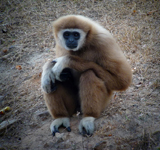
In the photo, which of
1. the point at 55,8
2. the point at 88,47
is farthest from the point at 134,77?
the point at 55,8

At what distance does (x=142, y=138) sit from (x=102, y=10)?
18.0 feet

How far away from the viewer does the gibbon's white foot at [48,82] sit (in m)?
3.66

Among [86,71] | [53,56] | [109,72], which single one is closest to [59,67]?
[86,71]

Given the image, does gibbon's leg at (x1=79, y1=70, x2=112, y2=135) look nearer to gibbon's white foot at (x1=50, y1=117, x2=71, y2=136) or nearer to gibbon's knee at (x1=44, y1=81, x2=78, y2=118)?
gibbon's white foot at (x1=50, y1=117, x2=71, y2=136)

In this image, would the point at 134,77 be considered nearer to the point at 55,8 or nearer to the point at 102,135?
the point at 102,135

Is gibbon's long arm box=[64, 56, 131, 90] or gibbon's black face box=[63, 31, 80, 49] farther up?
gibbon's black face box=[63, 31, 80, 49]

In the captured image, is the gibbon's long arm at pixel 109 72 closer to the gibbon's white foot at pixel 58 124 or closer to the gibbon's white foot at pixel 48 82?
the gibbon's white foot at pixel 48 82

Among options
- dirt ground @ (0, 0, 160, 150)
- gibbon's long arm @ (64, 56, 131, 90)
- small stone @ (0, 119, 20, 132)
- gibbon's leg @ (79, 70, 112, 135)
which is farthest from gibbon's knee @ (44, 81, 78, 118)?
small stone @ (0, 119, 20, 132)

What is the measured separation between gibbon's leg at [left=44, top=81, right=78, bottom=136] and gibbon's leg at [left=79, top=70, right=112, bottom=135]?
402 mm

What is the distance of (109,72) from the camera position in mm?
3727

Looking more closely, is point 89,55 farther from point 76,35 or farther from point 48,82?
point 48,82

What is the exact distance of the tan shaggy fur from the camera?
3.56 m

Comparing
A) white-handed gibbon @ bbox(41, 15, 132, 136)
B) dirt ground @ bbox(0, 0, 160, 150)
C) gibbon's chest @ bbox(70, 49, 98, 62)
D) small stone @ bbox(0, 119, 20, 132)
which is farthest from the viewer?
small stone @ bbox(0, 119, 20, 132)

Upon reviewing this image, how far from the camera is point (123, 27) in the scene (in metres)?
6.47
